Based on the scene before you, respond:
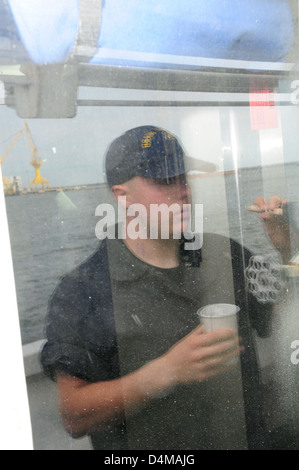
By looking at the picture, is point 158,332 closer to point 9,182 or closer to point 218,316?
point 218,316

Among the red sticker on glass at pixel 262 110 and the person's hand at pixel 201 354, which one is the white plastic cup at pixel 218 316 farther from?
the red sticker on glass at pixel 262 110

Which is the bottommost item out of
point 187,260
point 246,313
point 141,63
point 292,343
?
point 292,343

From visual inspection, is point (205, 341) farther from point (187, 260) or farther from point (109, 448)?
point (109, 448)

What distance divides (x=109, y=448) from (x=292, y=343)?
0.53 metres

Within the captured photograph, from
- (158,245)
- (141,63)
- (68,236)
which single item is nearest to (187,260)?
(158,245)

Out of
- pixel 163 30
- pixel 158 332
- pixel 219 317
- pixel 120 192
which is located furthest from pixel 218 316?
pixel 163 30

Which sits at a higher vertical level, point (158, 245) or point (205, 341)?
point (158, 245)

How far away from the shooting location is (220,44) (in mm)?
1075

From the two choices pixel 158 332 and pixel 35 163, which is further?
pixel 158 332

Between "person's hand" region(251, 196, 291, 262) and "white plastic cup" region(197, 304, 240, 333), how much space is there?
7.8 inches

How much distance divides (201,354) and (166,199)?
37cm

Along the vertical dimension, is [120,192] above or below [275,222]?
above

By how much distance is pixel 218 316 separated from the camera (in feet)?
3.68

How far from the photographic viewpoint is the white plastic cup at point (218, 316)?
1.10m
